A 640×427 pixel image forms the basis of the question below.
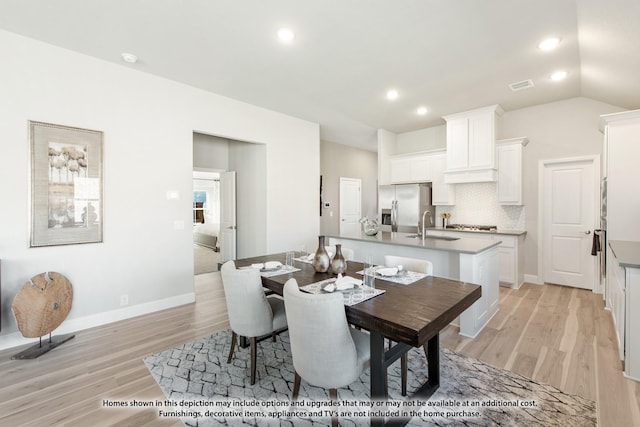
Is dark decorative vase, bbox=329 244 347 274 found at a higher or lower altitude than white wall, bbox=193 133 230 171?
lower

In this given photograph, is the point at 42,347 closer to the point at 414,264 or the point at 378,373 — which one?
the point at 378,373

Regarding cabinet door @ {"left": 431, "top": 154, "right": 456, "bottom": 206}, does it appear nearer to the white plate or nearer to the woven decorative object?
the white plate

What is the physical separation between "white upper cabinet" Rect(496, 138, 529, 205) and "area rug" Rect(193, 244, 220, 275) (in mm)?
5545

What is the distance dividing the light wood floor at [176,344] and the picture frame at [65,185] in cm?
105

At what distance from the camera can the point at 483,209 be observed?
5352mm

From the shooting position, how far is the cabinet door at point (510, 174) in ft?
15.6

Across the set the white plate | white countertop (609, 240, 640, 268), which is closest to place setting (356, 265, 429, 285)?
the white plate

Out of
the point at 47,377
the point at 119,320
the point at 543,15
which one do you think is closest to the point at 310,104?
the point at 543,15

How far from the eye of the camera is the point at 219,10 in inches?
93.7

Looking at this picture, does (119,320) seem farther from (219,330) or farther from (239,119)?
(239,119)

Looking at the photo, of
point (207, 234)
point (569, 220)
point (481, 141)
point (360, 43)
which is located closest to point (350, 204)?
point (481, 141)

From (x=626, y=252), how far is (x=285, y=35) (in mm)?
3658

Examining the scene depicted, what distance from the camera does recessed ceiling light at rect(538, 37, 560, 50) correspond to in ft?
9.23

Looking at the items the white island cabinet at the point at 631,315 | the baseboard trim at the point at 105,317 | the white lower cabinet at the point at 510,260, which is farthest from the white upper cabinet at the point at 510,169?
the baseboard trim at the point at 105,317
